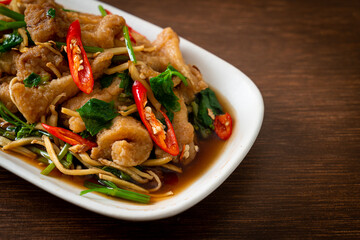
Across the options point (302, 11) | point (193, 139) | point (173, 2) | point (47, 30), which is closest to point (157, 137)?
point (193, 139)

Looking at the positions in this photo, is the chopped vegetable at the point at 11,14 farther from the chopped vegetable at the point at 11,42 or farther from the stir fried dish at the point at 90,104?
the chopped vegetable at the point at 11,42

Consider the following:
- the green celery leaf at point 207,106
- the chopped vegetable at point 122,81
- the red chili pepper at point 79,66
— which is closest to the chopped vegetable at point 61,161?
the red chili pepper at point 79,66

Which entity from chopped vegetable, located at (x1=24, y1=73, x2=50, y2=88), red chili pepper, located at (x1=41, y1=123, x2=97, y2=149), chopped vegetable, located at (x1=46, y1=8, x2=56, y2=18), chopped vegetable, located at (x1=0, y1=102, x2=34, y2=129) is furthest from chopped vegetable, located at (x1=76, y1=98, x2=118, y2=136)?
chopped vegetable, located at (x1=46, y1=8, x2=56, y2=18)

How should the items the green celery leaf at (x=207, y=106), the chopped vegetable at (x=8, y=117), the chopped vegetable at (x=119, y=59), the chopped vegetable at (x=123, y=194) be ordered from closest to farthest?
1. the chopped vegetable at (x=123, y=194)
2. the chopped vegetable at (x=8, y=117)
3. the chopped vegetable at (x=119, y=59)
4. the green celery leaf at (x=207, y=106)

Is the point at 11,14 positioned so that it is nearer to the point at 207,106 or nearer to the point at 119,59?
the point at 119,59

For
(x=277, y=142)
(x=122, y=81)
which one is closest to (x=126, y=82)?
(x=122, y=81)

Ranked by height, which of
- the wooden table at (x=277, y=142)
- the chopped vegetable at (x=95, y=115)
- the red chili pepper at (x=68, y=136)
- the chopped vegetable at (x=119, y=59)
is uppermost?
the chopped vegetable at (x=119, y=59)

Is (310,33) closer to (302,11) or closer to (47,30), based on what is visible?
(302,11)

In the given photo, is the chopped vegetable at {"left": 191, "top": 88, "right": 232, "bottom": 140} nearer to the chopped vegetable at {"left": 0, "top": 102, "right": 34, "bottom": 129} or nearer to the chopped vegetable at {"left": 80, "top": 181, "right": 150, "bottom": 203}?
the chopped vegetable at {"left": 80, "top": 181, "right": 150, "bottom": 203}
